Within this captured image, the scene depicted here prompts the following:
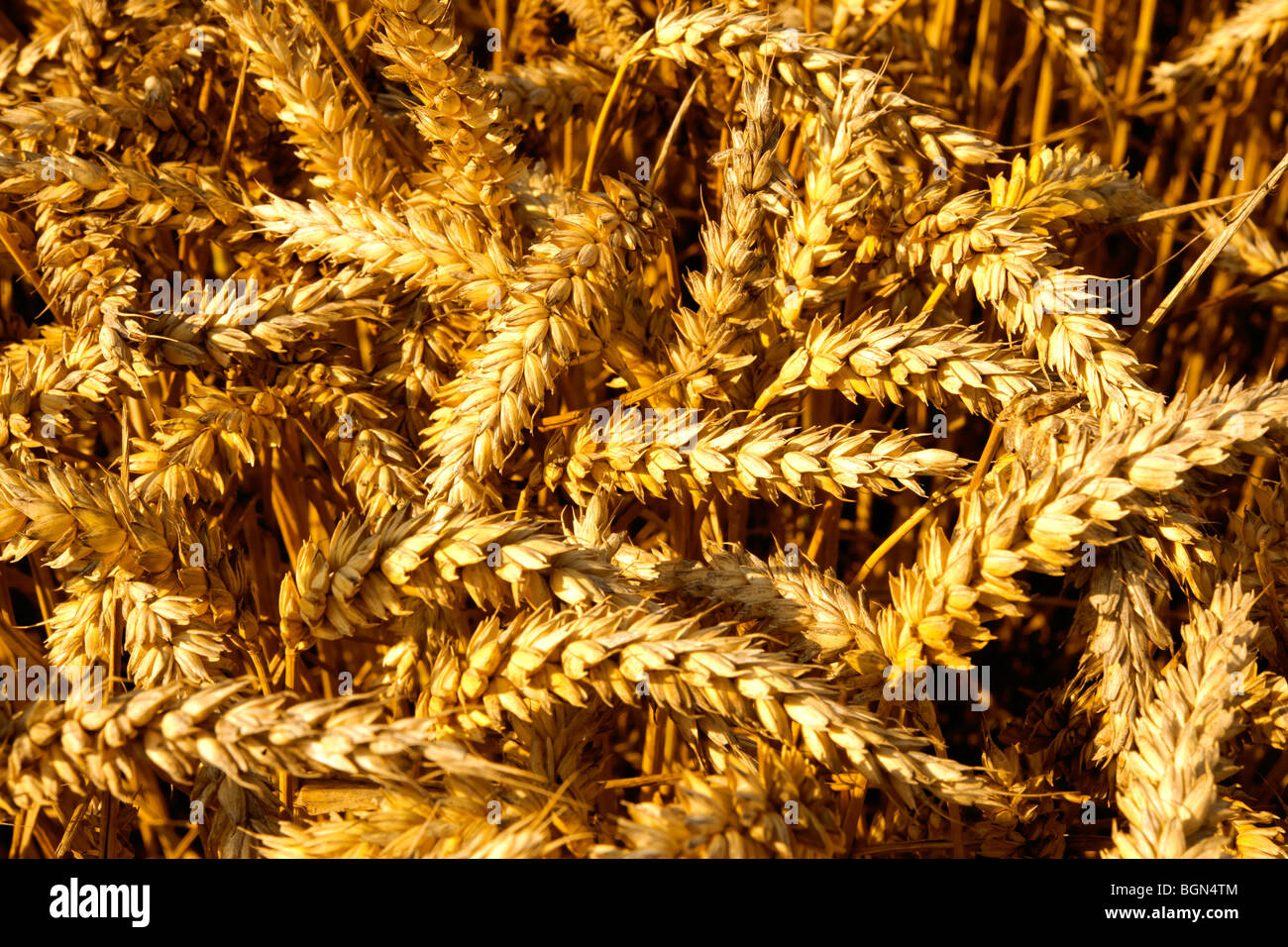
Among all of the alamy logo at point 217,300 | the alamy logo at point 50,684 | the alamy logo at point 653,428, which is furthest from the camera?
the alamy logo at point 217,300

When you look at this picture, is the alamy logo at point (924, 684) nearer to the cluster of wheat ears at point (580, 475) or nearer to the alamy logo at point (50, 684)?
the cluster of wheat ears at point (580, 475)

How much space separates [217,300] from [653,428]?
1.99 feet

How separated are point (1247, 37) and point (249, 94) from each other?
1.77 m

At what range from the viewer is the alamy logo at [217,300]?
1.24 metres

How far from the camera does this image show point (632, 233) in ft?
3.83

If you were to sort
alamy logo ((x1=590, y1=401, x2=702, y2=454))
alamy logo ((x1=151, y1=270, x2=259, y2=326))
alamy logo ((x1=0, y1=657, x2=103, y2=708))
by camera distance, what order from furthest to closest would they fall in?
1. alamy logo ((x1=151, y1=270, x2=259, y2=326))
2. alamy logo ((x1=590, y1=401, x2=702, y2=454))
3. alamy logo ((x1=0, y1=657, x2=103, y2=708))

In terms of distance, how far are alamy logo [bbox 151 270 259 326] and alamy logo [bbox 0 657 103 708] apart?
46cm

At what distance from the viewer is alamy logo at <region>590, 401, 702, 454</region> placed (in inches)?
43.4

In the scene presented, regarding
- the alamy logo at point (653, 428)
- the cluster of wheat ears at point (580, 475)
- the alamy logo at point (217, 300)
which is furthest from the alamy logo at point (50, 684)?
the alamy logo at point (653, 428)
